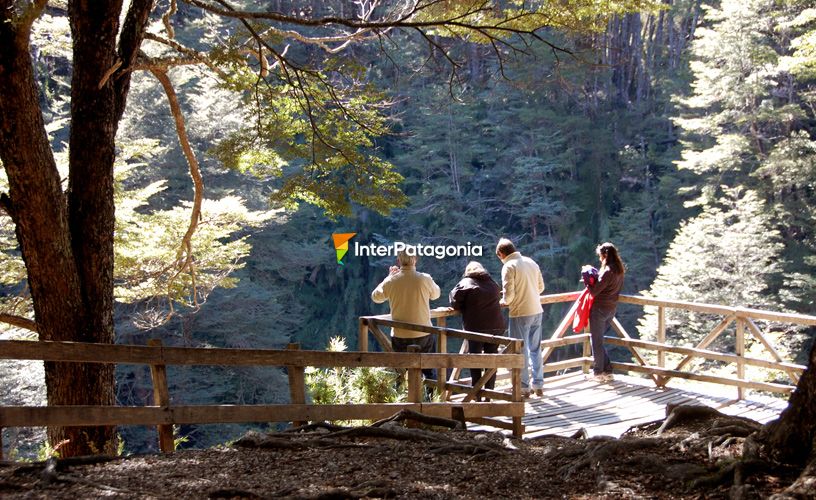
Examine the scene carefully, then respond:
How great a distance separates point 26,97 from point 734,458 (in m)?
5.05

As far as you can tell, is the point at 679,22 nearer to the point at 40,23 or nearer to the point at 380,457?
the point at 40,23

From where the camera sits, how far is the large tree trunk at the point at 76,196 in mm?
5809

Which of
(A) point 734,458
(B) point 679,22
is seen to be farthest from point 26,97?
(B) point 679,22

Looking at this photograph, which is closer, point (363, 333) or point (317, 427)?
point (317, 427)

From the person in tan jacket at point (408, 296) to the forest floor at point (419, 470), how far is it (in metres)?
2.43

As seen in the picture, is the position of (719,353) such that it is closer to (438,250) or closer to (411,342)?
(411,342)

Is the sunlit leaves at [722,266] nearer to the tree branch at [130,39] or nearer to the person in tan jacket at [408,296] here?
the person in tan jacket at [408,296]

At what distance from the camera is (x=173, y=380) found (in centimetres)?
2378

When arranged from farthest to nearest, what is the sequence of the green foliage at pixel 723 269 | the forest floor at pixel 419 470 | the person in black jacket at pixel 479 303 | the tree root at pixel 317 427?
the green foliage at pixel 723 269 → the person in black jacket at pixel 479 303 → the tree root at pixel 317 427 → the forest floor at pixel 419 470

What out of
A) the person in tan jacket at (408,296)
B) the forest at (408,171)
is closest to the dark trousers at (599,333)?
the person in tan jacket at (408,296)

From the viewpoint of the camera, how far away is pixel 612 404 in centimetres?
838

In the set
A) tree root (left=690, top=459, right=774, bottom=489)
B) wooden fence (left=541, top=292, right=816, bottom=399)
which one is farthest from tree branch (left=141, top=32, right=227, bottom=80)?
tree root (left=690, top=459, right=774, bottom=489)

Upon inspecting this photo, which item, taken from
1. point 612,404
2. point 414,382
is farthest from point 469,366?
point 612,404

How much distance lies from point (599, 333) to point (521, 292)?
4.48ft
